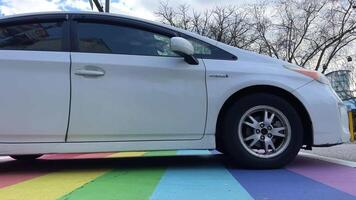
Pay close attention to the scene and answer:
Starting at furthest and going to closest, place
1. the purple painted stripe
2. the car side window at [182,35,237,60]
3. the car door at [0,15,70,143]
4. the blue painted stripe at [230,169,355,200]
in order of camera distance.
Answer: the car side window at [182,35,237,60] → the car door at [0,15,70,143] → the purple painted stripe → the blue painted stripe at [230,169,355,200]

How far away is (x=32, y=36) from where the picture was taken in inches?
203

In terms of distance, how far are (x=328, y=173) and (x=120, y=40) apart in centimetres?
243

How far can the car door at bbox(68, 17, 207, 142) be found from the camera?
5008mm

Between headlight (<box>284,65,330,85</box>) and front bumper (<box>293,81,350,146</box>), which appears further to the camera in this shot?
headlight (<box>284,65,330,85</box>)

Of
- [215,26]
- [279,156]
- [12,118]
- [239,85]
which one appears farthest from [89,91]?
[215,26]

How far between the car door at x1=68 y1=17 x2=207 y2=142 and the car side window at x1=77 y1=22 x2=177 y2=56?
0.03 feet

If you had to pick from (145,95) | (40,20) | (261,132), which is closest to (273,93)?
(261,132)

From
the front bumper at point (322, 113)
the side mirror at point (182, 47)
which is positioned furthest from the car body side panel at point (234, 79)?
the side mirror at point (182, 47)

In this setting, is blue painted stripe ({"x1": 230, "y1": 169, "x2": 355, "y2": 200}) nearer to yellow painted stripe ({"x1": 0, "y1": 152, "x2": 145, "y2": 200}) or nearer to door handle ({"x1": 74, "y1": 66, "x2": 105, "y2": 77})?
yellow painted stripe ({"x1": 0, "y1": 152, "x2": 145, "y2": 200})

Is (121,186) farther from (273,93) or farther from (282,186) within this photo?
(273,93)

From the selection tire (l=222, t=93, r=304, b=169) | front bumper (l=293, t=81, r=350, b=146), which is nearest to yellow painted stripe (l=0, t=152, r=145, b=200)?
tire (l=222, t=93, r=304, b=169)

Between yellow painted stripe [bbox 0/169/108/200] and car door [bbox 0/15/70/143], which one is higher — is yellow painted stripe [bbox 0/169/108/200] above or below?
below

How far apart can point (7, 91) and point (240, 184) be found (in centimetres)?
238

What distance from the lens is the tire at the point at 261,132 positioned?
507cm
